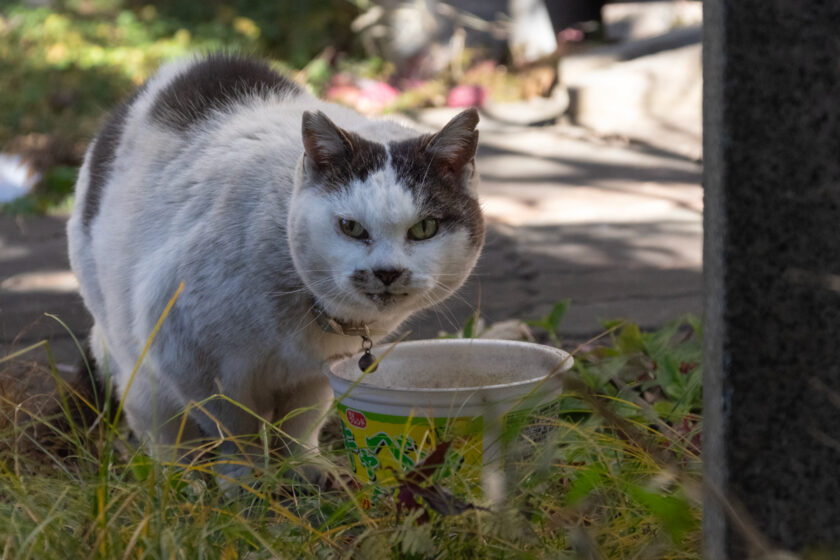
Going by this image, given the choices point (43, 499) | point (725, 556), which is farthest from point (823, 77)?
point (43, 499)

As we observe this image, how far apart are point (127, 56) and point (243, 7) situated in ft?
7.02

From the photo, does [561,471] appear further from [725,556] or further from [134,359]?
[134,359]

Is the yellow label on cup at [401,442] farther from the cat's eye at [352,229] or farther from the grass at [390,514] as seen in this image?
the cat's eye at [352,229]

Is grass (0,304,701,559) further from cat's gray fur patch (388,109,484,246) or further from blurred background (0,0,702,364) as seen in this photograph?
blurred background (0,0,702,364)

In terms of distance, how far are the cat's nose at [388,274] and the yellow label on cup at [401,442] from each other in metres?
0.26

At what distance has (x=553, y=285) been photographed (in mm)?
3676

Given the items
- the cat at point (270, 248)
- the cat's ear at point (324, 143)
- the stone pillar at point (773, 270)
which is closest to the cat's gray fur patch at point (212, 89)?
the cat at point (270, 248)

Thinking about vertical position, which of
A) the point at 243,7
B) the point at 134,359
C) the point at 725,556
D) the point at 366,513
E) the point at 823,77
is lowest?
the point at 243,7

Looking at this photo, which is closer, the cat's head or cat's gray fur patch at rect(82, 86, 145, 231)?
the cat's head

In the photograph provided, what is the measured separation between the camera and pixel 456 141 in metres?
2.02

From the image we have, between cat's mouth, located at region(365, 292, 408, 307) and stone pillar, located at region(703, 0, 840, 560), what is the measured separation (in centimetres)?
83

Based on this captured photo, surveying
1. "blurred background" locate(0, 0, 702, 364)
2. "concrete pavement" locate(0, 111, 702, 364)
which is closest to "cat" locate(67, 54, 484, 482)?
"concrete pavement" locate(0, 111, 702, 364)

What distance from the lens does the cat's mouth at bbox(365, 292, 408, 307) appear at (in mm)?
1864

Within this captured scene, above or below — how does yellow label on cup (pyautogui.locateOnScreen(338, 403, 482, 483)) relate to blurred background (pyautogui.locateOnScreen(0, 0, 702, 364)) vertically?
above
